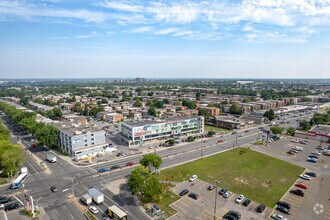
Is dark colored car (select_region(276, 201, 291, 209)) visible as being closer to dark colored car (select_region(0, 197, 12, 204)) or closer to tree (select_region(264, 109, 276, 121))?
dark colored car (select_region(0, 197, 12, 204))

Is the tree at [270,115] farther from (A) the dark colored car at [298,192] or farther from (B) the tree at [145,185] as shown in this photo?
(B) the tree at [145,185]

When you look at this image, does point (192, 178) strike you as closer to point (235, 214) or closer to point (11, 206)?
point (235, 214)

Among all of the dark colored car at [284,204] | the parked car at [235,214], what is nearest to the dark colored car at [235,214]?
the parked car at [235,214]

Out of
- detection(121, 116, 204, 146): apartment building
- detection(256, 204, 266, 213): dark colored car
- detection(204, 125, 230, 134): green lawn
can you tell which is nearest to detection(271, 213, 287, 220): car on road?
detection(256, 204, 266, 213): dark colored car

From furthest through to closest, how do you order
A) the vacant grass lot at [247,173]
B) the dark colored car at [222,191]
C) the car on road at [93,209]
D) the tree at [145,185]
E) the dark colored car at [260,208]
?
the vacant grass lot at [247,173]
the dark colored car at [222,191]
the tree at [145,185]
the car on road at [93,209]
the dark colored car at [260,208]

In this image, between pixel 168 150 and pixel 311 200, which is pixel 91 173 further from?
pixel 311 200
